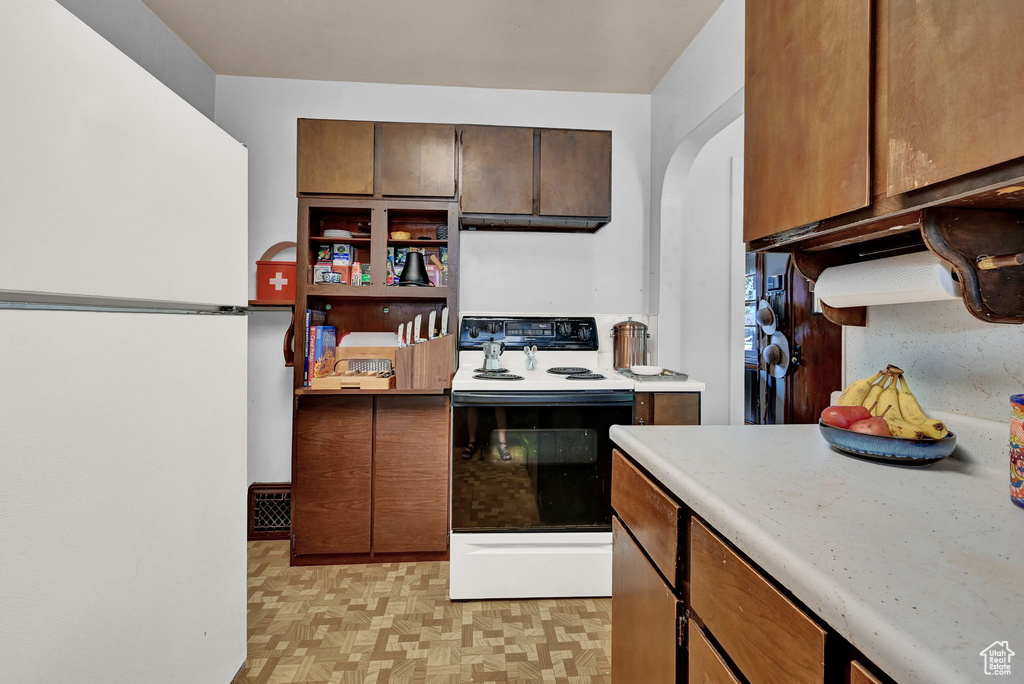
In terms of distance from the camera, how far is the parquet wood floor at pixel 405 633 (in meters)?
1.63

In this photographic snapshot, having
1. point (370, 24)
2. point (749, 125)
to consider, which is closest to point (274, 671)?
point (749, 125)

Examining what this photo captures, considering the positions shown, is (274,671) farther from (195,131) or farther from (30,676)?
(195,131)

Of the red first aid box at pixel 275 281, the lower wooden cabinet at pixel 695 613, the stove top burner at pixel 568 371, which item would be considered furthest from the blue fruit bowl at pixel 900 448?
the red first aid box at pixel 275 281

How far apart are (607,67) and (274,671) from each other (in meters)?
3.26

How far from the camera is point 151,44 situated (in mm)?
2316

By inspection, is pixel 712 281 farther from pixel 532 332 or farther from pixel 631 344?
pixel 532 332

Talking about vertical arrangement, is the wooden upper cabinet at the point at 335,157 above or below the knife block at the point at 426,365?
above

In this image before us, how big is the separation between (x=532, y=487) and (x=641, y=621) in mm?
1028

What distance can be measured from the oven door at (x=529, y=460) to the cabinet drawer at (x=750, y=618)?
1232 millimetres

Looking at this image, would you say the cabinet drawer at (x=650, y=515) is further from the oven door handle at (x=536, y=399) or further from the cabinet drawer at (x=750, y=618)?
the oven door handle at (x=536, y=399)

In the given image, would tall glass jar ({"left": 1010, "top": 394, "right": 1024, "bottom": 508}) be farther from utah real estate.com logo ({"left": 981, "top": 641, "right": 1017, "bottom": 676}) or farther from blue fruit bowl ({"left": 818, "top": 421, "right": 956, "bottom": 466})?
utah real estate.com logo ({"left": 981, "top": 641, "right": 1017, "bottom": 676})

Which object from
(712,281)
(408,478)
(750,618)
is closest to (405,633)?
(408,478)

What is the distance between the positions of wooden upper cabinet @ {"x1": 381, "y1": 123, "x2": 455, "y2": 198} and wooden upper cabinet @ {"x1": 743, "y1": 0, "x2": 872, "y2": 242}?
1.64 metres

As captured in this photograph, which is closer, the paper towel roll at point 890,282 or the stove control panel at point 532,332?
the paper towel roll at point 890,282
